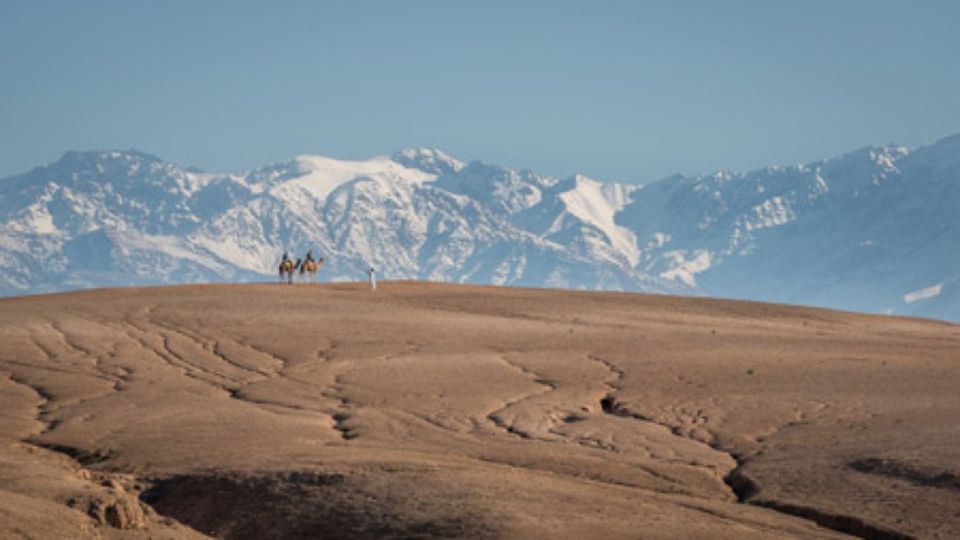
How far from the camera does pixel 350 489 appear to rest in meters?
22.2

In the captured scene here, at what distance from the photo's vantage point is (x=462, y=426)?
1124 inches

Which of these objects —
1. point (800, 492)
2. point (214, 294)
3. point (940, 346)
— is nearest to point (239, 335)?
point (214, 294)

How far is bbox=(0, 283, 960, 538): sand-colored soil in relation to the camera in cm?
2081

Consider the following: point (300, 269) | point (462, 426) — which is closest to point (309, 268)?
point (300, 269)

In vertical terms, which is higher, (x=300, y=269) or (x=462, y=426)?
(x=300, y=269)

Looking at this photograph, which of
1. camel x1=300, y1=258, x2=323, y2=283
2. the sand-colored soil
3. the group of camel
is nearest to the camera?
the sand-colored soil

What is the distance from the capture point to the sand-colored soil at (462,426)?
20812mm

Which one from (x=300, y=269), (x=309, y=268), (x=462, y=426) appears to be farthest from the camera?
(x=309, y=268)

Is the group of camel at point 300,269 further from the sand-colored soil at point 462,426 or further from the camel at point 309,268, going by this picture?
the sand-colored soil at point 462,426

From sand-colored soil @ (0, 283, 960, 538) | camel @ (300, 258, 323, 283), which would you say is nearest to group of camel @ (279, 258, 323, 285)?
camel @ (300, 258, 323, 283)

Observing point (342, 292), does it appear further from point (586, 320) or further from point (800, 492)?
point (800, 492)

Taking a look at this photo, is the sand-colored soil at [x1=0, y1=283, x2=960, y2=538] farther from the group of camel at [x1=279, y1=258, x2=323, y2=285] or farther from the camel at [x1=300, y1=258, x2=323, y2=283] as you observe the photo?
the camel at [x1=300, y1=258, x2=323, y2=283]

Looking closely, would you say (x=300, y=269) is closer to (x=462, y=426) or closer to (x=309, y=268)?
(x=309, y=268)

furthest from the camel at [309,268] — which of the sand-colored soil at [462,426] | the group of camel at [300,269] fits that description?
Result: the sand-colored soil at [462,426]
